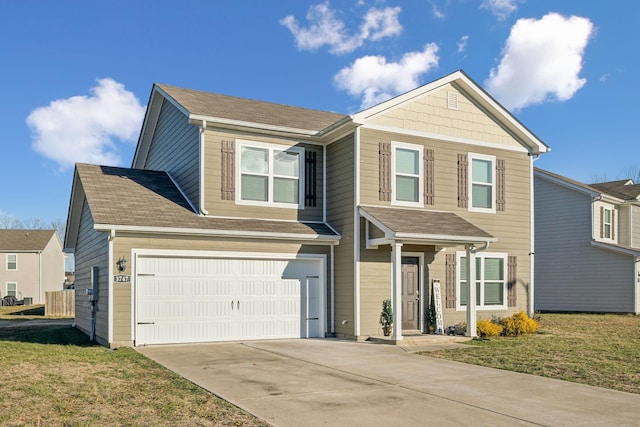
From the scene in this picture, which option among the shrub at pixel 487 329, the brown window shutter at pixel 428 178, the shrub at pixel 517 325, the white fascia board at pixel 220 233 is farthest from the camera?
the brown window shutter at pixel 428 178

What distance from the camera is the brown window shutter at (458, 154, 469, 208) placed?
16953 mm

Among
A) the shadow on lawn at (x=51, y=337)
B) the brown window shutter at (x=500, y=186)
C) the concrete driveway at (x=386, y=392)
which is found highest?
the brown window shutter at (x=500, y=186)

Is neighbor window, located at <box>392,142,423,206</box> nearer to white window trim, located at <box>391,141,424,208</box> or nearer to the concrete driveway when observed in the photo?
white window trim, located at <box>391,141,424,208</box>

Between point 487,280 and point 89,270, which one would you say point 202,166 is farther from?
point 487,280

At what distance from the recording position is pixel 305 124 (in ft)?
55.0

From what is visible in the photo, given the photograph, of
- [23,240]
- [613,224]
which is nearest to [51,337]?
[613,224]

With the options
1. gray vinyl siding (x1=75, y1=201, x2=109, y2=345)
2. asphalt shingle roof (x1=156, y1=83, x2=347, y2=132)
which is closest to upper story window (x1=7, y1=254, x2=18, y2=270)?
gray vinyl siding (x1=75, y1=201, x2=109, y2=345)

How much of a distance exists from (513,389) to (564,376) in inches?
65.6

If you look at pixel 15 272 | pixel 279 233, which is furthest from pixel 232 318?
pixel 15 272

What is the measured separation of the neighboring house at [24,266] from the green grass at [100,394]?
114 ft

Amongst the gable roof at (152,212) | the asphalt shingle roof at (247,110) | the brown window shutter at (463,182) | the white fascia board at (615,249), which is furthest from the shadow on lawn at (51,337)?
the white fascia board at (615,249)

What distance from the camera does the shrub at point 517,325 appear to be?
53.2ft

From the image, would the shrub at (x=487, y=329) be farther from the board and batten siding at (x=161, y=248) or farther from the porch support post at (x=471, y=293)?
the board and batten siding at (x=161, y=248)

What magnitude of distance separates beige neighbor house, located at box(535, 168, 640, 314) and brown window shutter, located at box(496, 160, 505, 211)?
10008mm
